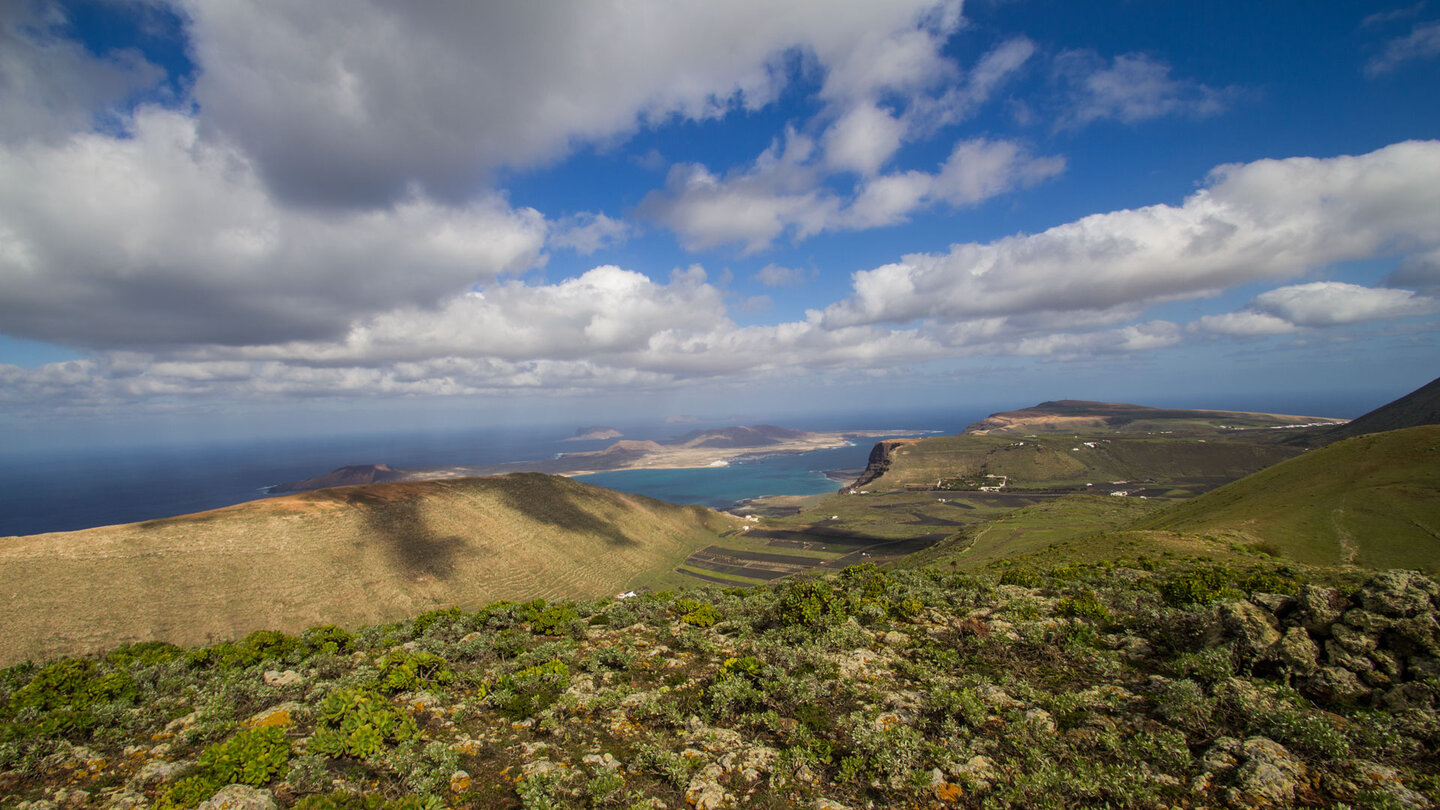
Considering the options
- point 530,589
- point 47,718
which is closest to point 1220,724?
point 47,718

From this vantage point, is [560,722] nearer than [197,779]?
No

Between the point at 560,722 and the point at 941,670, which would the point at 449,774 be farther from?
the point at 941,670

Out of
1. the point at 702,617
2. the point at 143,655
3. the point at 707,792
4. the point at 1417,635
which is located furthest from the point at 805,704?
the point at 143,655

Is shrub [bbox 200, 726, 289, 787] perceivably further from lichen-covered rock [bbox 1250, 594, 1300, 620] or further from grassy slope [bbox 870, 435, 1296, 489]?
grassy slope [bbox 870, 435, 1296, 489]

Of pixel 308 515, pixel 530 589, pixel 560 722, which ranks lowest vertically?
pixel 530 589

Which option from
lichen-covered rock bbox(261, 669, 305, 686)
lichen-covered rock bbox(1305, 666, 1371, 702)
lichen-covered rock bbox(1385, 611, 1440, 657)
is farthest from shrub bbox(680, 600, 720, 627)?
lichen-covered rock bbox(1385, 611, 1440, 657)
